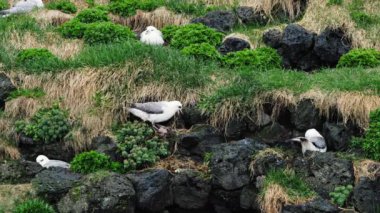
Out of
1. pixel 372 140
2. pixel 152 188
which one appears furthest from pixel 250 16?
pixel 152 188

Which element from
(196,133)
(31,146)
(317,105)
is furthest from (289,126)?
(31,146)

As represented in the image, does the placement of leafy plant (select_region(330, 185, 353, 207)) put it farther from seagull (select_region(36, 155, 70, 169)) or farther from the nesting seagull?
the nesting seagull

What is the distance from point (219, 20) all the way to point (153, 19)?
52.9 inches

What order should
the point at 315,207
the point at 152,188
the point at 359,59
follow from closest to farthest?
the point at 315,207
the point at 152,188
the point at 359,59

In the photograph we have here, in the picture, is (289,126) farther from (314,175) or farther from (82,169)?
(82,169)

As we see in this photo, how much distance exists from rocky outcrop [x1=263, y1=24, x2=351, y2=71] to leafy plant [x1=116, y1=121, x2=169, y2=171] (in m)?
3.49

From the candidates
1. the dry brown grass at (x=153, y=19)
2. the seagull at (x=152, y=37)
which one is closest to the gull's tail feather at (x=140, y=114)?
the seagull at (x=152, y=37)

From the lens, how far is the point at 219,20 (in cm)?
1503

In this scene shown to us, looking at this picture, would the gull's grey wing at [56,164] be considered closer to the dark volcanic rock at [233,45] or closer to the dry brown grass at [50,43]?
the dry brown grass at [50,43]

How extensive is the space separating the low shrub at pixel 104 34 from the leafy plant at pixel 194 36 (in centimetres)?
86

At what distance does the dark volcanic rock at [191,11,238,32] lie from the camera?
15.0 meters

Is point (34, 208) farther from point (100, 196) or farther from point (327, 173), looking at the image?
point (327, 173)

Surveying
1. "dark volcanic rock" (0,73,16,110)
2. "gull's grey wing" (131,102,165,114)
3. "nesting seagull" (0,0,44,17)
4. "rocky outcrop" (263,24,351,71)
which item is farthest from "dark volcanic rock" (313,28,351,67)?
"nesting seagull" (0,0,44,17)

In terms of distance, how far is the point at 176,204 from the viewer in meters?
10.6
